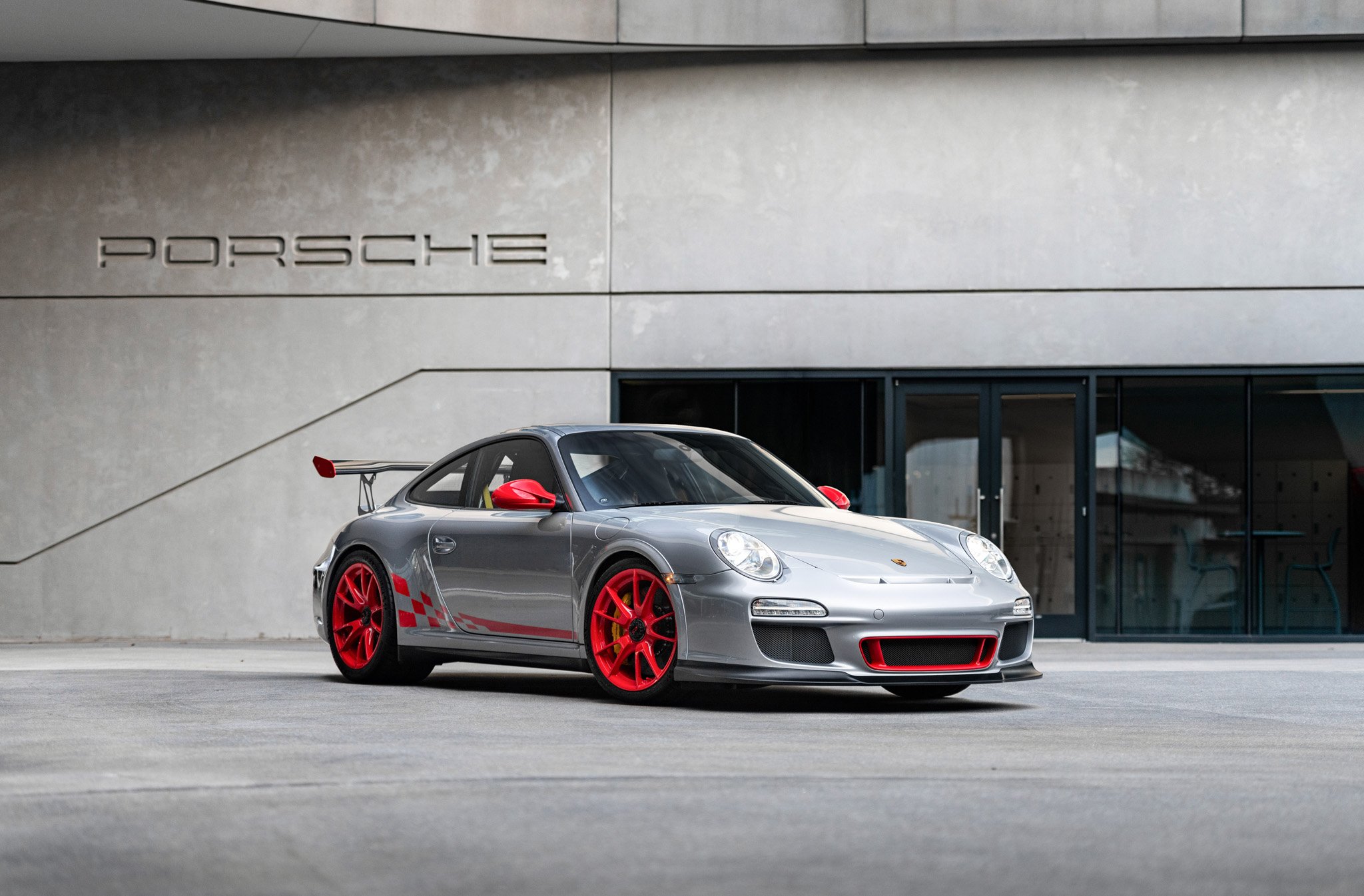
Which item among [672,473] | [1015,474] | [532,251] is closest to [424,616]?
[672,473]

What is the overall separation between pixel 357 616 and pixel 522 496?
1.78m

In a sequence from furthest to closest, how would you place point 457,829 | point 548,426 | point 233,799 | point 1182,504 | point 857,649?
point 1182,504
point 548,426
point 857,649
point 233,799
point 457,829

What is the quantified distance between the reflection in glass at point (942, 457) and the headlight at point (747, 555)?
7.99m

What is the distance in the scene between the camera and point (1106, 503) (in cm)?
1555

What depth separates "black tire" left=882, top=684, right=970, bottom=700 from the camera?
341 inches

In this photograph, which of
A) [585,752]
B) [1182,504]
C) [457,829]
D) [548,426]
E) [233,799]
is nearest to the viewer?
[457,829]

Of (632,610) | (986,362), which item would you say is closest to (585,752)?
(632,610)

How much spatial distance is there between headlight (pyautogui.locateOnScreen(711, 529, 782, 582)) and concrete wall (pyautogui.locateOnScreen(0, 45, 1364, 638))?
8025 mm

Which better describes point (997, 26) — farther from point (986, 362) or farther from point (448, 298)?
point (448, 298)

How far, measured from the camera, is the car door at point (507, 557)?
27.9 feet

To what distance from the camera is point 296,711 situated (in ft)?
26.1

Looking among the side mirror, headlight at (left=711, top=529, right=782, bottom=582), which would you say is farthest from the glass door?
headlight at (left=711, top=529, right=782, bottom=582)

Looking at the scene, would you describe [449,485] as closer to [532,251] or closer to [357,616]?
[357,616]

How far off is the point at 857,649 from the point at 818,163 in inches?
354
